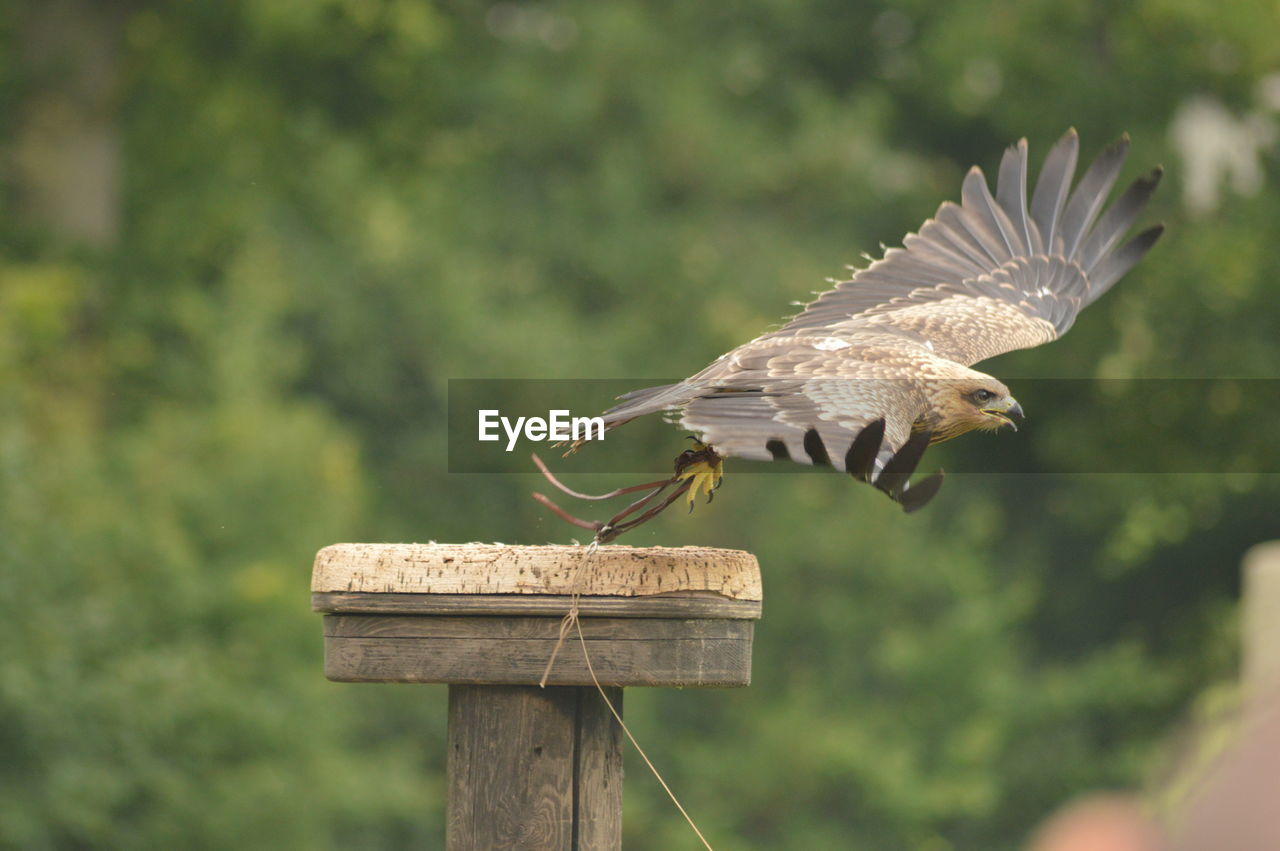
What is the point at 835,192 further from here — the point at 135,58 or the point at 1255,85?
the point at 135,58

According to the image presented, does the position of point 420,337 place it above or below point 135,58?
below

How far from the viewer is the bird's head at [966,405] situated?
3.60 m

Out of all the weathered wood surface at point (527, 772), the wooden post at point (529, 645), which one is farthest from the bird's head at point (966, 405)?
the weathered wood surface at point (527, 772)

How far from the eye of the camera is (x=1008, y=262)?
528 cm

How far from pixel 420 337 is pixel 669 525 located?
3.11 metres

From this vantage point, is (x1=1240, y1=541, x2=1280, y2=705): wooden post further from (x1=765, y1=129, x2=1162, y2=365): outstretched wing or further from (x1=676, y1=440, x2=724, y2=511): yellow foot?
(x1=765, y1=129, x2=1162, y2=365): outstretched wing

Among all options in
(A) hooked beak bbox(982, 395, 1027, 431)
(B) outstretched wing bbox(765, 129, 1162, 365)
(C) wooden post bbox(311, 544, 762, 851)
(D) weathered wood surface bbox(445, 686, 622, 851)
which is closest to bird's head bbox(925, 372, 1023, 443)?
(A) hooked beak bbox(982, 395, 1027, 431)

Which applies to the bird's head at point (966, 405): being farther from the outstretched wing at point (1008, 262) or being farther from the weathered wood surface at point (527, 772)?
the weathered wood surface at point (527, 772)

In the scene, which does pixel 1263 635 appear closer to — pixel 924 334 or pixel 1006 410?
pixel 1006 410

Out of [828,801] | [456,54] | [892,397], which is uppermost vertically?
[456,54]

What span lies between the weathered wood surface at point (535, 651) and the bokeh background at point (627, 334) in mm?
8751

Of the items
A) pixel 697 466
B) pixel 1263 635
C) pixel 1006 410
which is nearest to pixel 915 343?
pixel 1006 410

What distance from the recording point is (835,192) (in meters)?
17.1

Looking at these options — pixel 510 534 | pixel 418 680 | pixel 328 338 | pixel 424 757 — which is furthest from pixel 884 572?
pixel 418 680
